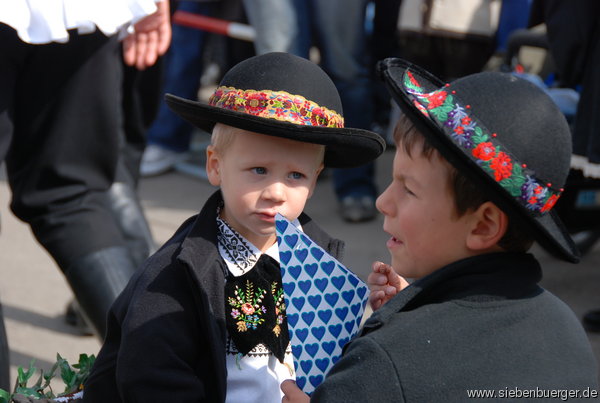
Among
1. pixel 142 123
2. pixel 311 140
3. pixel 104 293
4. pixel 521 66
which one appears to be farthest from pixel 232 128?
pixel 521 66

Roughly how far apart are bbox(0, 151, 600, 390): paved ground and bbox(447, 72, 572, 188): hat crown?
2.23 meters

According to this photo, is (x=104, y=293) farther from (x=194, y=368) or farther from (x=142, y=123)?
(x=142, y=123)

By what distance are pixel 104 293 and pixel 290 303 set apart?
127 centimetres

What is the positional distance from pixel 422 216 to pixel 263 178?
459 mm

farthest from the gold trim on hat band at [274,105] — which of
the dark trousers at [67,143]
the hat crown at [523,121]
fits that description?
the dark trousers at [67,143]

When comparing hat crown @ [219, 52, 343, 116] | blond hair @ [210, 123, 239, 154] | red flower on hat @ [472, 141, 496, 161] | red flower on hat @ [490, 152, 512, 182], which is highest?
red flower on hat @ [472, 141, 496, 161]

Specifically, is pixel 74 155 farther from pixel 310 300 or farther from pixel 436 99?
pixel 436 99

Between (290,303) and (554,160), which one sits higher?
(554,160)

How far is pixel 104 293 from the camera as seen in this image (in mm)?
3033

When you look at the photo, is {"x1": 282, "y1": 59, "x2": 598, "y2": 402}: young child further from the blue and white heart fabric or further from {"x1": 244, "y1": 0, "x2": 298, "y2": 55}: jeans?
{"x1": 244, "y1": 0, "x2": 298, "y2": 55}: jeans

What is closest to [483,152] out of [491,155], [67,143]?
[491,155]

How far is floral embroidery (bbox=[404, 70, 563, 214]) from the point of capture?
1.67 m

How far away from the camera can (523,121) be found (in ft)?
5.58

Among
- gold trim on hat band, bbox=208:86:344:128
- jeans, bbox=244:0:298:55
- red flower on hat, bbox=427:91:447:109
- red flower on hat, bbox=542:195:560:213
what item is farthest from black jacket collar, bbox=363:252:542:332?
jeans, bbox=244:0:298:55
